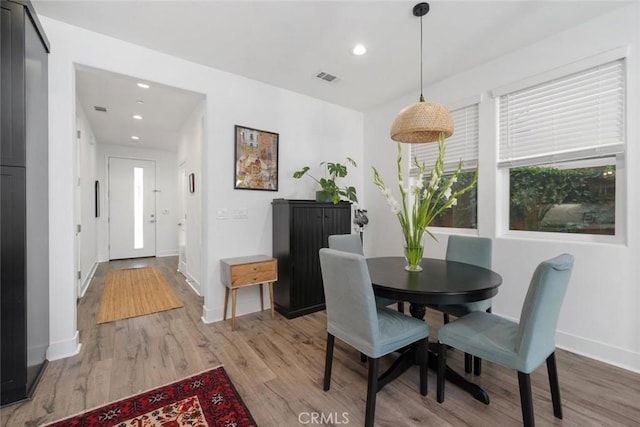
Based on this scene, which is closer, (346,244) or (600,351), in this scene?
(600,351)

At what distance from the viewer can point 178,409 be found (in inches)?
64.7

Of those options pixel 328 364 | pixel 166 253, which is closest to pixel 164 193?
pixel 166 253

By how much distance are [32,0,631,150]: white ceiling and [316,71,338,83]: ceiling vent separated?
0.09 meters

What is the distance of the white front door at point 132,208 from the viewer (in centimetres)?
627

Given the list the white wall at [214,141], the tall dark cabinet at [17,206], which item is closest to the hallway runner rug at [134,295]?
the white wall at [214,141]

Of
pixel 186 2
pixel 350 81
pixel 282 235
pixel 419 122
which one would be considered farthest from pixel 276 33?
pixel 282 235

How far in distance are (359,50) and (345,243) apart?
1.86 metres

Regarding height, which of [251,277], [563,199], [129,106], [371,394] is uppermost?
[129,106]

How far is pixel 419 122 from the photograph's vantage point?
1848 millimetres

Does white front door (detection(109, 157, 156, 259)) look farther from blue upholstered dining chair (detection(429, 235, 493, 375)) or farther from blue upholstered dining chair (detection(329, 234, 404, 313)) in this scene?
blue upholstered dining chair (detection(429, 235, 493, 375))

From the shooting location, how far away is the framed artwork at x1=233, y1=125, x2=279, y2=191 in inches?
124

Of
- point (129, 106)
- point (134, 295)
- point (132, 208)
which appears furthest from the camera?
point (132, 208)

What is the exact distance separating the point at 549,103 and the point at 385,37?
1618 millimetres

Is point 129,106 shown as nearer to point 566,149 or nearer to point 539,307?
point 539,307
